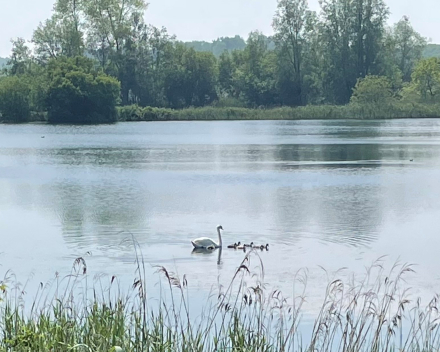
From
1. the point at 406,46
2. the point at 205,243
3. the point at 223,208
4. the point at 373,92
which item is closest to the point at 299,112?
the point at 373,92

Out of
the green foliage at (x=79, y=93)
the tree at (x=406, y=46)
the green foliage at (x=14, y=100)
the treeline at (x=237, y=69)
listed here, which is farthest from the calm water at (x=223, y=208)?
the tree at (x=406, y=46)

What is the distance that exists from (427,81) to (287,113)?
12783mm

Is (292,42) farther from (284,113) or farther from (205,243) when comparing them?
(205,243)

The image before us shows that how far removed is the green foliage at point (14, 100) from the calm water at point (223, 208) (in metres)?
33.2

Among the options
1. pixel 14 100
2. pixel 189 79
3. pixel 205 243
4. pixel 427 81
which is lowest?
pixel 205 243

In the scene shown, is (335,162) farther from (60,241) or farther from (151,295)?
(151,295)

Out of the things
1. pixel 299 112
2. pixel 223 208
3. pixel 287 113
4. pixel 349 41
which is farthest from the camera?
pixel 349 41

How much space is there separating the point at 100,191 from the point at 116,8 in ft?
200

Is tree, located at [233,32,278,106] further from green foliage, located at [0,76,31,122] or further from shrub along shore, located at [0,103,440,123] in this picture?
green foliage, located at [0,76,31,122]

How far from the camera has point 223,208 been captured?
1767cm

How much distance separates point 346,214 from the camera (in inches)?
648

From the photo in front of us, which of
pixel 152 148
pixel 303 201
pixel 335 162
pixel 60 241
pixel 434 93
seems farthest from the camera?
pixel 434 93

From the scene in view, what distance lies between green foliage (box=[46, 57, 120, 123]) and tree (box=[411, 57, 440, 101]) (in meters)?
25.8

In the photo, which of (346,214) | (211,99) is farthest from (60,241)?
(211,99)
